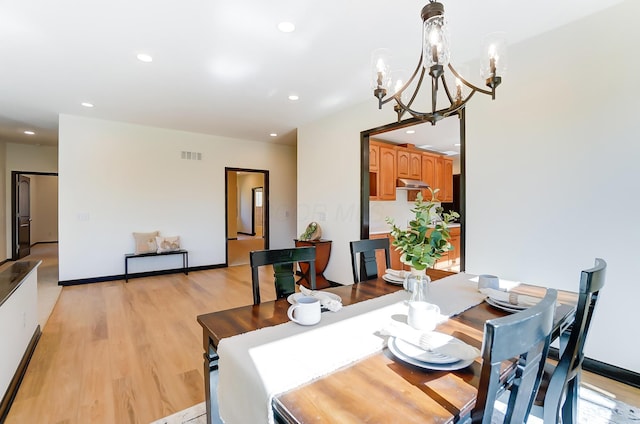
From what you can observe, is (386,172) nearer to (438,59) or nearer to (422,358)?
(438,59)

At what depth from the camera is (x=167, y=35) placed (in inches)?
100

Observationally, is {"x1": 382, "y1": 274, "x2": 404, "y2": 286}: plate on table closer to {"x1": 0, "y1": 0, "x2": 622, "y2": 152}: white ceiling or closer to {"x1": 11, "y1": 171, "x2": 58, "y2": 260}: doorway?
{"x1": 0, "y1": 0, "x2": 622, "y2": 152}: white ceiling

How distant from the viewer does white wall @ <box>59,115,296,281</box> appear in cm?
495

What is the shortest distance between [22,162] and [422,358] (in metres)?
9.48

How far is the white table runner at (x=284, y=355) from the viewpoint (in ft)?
3.07

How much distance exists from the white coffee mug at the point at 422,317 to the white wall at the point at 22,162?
9.01 meters

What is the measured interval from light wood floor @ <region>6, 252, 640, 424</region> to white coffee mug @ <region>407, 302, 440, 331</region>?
1.62 meters

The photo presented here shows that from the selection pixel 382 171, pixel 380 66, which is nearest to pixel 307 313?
pixel 380 66

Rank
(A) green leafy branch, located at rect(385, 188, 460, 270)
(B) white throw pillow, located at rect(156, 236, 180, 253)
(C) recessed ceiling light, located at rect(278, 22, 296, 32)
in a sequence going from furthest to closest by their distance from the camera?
(B) white throw pillow, located at rect(156, 236, 180, 253)
(C) recessed ceiling light, located at rect(278, 22, 296, 32)
(A) green leafy branch, located at rect(385, 188, 460, 270)

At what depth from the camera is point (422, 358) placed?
1033 millimetres

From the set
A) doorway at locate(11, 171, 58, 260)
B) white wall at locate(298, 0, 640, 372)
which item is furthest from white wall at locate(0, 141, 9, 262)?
white wall at locate(298, 0, 640, 372)

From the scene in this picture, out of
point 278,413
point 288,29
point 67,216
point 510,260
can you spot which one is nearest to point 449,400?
point 278,413

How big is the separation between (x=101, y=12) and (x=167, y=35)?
45cm

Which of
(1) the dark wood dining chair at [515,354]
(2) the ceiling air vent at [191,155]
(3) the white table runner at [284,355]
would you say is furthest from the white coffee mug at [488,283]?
(2) the ceiling air vent at [191,155]
